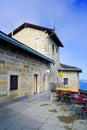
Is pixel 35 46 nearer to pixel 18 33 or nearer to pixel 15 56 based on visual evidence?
pixel 18 33

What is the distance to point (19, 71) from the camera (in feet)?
30.5

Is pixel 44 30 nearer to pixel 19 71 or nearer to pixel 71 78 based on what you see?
pixel 19 71

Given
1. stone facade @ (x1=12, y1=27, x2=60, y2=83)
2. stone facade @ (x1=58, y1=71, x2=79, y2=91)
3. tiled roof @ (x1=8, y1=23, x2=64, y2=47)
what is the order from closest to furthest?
stone facade @ (x1=12, y1=27, x2=60, y2=83), tiled roof @ (x1=8, y1=23, x2=64, y2=47), stone facade @ (x1=58, y1=71, x2=79, y2=91)

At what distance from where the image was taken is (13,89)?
8.64 m

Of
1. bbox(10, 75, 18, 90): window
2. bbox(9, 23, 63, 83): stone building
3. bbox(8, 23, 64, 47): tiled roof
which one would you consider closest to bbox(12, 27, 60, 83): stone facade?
bbox(9, 23, 63, 83): stone building

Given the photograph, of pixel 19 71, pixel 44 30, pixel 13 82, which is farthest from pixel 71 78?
pixel 13 82

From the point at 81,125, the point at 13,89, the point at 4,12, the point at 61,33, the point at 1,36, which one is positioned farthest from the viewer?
the point at 61,33

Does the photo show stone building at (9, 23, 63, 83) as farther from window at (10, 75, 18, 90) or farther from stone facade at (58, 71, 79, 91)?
window at (10, 75, 18, 90)

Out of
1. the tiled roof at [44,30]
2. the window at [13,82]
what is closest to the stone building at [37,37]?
the tiled roof at [44,30]

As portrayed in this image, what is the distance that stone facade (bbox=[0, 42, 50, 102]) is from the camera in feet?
25.1

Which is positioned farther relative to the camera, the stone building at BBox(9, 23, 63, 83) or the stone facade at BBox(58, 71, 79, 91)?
the stone facade at BBox(58, 71, 79, 91)

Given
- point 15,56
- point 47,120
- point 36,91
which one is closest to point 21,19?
point 36,91

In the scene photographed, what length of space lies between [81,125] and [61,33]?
59.0ft

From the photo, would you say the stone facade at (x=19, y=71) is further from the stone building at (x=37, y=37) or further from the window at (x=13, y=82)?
the stone building at (x=37, y=37)
